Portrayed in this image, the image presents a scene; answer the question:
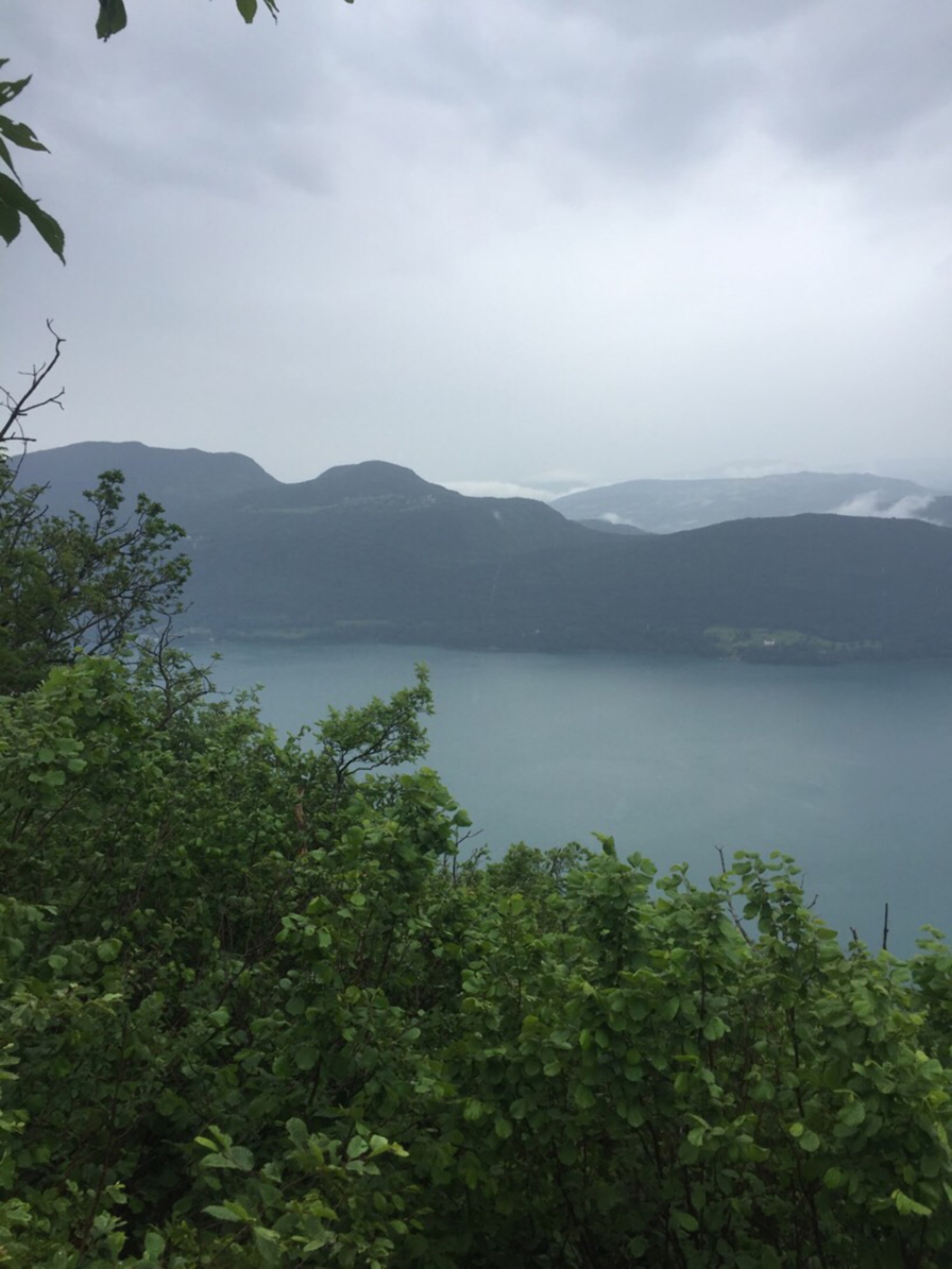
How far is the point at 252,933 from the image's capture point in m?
5.54

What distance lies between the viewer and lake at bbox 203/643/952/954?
6556cm

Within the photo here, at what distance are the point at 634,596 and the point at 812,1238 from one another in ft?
600

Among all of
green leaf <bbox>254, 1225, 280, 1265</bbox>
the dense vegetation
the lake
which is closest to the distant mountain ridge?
the lake

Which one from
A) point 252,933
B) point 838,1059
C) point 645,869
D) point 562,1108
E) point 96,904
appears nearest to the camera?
point 838,1059

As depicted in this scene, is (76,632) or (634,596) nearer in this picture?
(76,632)

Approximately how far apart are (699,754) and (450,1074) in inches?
3889

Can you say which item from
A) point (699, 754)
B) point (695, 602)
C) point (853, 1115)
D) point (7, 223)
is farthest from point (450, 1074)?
point (695, 602)

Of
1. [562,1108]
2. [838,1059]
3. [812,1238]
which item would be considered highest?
[838,1059]

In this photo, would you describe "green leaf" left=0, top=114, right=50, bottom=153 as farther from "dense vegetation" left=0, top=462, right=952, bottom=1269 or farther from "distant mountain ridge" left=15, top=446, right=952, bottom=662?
"distant mountain ridge" left=15, top=446, right=952, bottom=662

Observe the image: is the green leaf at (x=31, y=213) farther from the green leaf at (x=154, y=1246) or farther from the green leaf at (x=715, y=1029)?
the green leaf at (x=715, y=1029)

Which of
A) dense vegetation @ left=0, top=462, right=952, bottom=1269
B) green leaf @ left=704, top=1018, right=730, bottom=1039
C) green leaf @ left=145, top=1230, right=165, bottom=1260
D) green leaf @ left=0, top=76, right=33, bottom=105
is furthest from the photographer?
green leaf @ left=704, top=1018, right=730, bottom=1039

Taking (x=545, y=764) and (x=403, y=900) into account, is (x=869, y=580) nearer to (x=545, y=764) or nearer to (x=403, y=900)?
(x=545, y=764)

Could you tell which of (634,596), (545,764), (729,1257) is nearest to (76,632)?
(729,1257)

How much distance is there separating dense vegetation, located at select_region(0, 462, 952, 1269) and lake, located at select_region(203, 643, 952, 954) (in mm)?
32396
